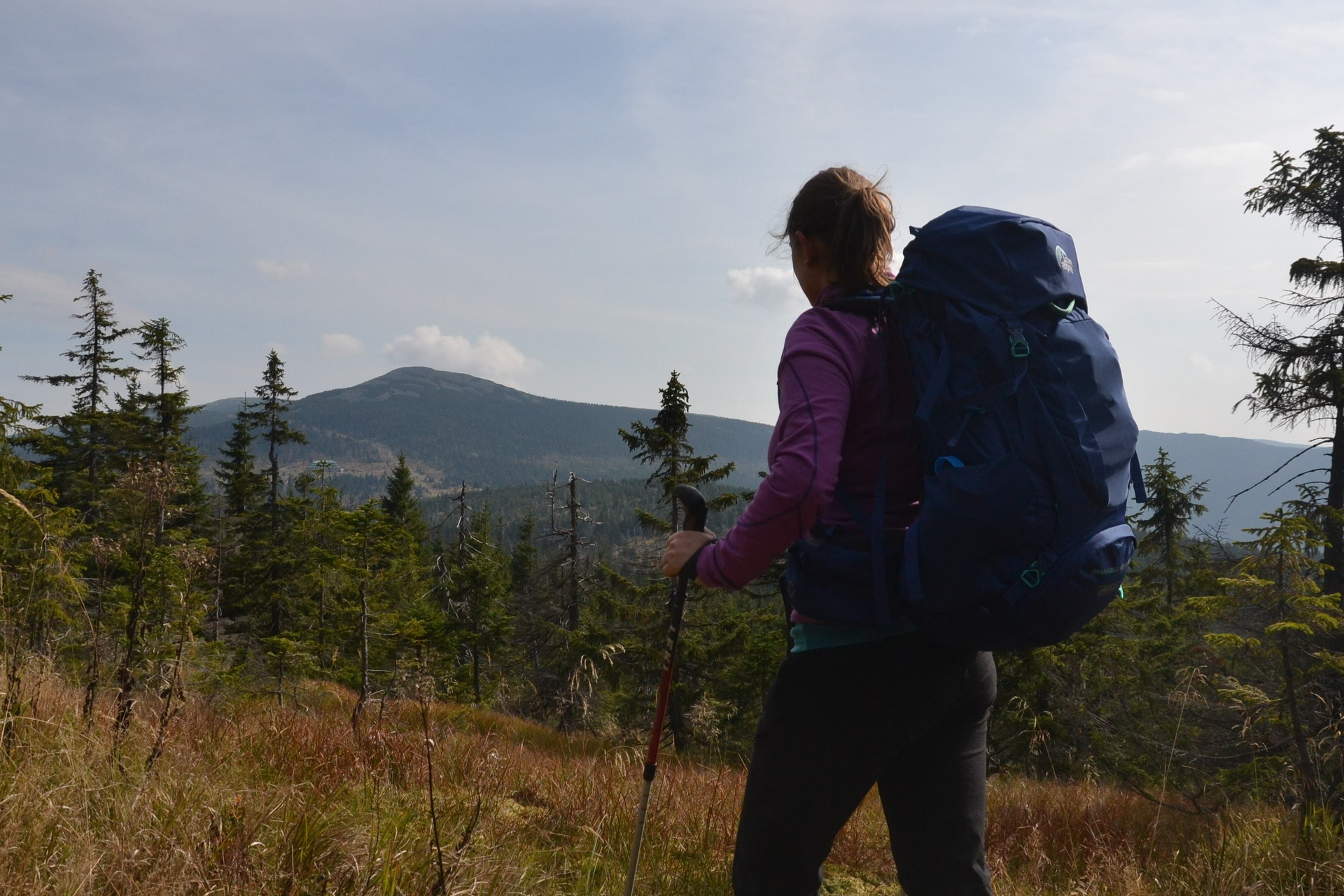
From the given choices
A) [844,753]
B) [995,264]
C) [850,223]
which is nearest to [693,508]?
[844,753]

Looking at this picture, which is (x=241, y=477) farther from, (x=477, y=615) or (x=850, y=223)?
(x=850, y=223)

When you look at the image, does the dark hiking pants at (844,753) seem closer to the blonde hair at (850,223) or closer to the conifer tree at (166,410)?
the blonde hair at (850,223)

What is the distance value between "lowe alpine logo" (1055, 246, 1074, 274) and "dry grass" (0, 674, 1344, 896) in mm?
1865

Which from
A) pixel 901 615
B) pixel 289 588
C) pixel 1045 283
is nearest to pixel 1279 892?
pixel 901 615

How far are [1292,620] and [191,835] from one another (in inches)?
282

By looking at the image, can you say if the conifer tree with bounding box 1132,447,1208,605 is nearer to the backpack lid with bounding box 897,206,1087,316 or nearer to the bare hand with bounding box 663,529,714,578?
the backpack lid with bounding box 897,206,1087,316

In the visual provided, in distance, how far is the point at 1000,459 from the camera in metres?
1.38

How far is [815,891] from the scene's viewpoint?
5.26 feet

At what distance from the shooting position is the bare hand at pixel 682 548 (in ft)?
5.52

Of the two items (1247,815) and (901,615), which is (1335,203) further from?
(901,615)

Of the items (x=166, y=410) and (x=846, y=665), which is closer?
(x=846, y=665)

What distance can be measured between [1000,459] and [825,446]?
1.01 ft

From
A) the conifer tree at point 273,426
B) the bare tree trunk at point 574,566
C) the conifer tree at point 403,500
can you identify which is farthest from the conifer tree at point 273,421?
the bare tree trunk at point 574,566

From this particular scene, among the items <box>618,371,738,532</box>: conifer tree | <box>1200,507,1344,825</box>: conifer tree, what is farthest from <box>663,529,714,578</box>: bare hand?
<box>618,371,738,532</box>: conifer tree
